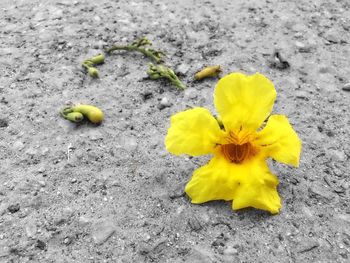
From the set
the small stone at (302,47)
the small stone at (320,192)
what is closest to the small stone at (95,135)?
the small stone at (320,192)

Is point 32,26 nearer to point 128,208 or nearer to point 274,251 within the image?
point 128,208

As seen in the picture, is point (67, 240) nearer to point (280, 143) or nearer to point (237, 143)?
point (237, 143)

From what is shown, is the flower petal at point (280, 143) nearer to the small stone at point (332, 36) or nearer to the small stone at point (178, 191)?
the small stone at point (178, 191)

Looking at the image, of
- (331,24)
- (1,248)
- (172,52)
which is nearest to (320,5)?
(331,24)

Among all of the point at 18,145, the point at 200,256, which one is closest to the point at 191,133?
the point at 200,256

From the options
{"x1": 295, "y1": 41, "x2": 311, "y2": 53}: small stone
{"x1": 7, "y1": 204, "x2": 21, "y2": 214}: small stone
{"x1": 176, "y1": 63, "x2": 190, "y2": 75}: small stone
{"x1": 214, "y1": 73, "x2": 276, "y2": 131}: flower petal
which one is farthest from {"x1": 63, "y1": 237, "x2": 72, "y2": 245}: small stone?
{"x1": 295, "y1": 41, "x2": 311, "y2": 53}: small stone

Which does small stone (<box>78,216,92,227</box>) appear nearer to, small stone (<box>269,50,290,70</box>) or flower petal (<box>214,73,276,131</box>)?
flower petal (<box>214,73,276,131</box>)

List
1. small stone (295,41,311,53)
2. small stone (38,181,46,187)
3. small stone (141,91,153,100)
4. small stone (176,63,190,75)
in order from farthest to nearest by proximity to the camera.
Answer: small stone (295,41,311,53)
small stone (176,63,190,75)
small stone (141,91,153,100)
small stone (38,181,46,187)
